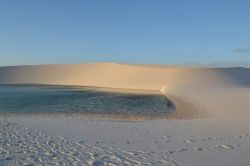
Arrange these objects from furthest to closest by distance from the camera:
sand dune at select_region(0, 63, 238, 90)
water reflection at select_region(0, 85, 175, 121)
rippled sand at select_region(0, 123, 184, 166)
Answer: sand dune at select_region(0, 63, 238, 90) → water reflection at select_region(0, 85, 175, 121) → rippled sand at select_region(0, 123, 184, 166)

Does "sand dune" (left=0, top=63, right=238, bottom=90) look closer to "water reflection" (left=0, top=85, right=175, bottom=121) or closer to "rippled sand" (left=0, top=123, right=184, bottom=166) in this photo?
"water reflection" (left=0, top=85, right=175, bottom=121)

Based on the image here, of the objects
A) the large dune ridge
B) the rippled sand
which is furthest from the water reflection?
the large dune ridge

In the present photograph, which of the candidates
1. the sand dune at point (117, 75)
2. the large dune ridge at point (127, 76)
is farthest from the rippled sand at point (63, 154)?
the sand dune at point (117, 75)

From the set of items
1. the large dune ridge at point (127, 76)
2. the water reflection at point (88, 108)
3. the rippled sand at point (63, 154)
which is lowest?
the rippled sand at point (63, 154)

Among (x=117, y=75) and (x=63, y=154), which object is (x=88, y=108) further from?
(x=117, y=75)

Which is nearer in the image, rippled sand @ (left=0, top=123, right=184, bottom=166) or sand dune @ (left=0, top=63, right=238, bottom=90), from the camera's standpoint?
rippled sand @ (left=0, top=123, right=184, bottom=166)

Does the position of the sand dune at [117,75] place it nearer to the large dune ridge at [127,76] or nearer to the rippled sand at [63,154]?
the large dune ridge at [127,76]

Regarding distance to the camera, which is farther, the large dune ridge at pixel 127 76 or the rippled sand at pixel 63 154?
the large dune ridge at pixel 127 76

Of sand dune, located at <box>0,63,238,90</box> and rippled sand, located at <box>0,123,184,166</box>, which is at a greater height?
sand dune, located at <box>0,63,238,90</box>

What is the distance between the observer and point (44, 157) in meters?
7.00

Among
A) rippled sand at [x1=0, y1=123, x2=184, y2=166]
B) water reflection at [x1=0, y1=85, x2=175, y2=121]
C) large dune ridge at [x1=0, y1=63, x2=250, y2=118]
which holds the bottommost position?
rippled sand at [x1=0, y1=123, x2=184, y2=166]

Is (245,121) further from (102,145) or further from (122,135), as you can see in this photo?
(102,145)

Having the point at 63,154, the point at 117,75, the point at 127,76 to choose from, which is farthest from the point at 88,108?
the point at 117,75

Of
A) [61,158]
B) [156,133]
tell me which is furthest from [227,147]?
[61,158]
